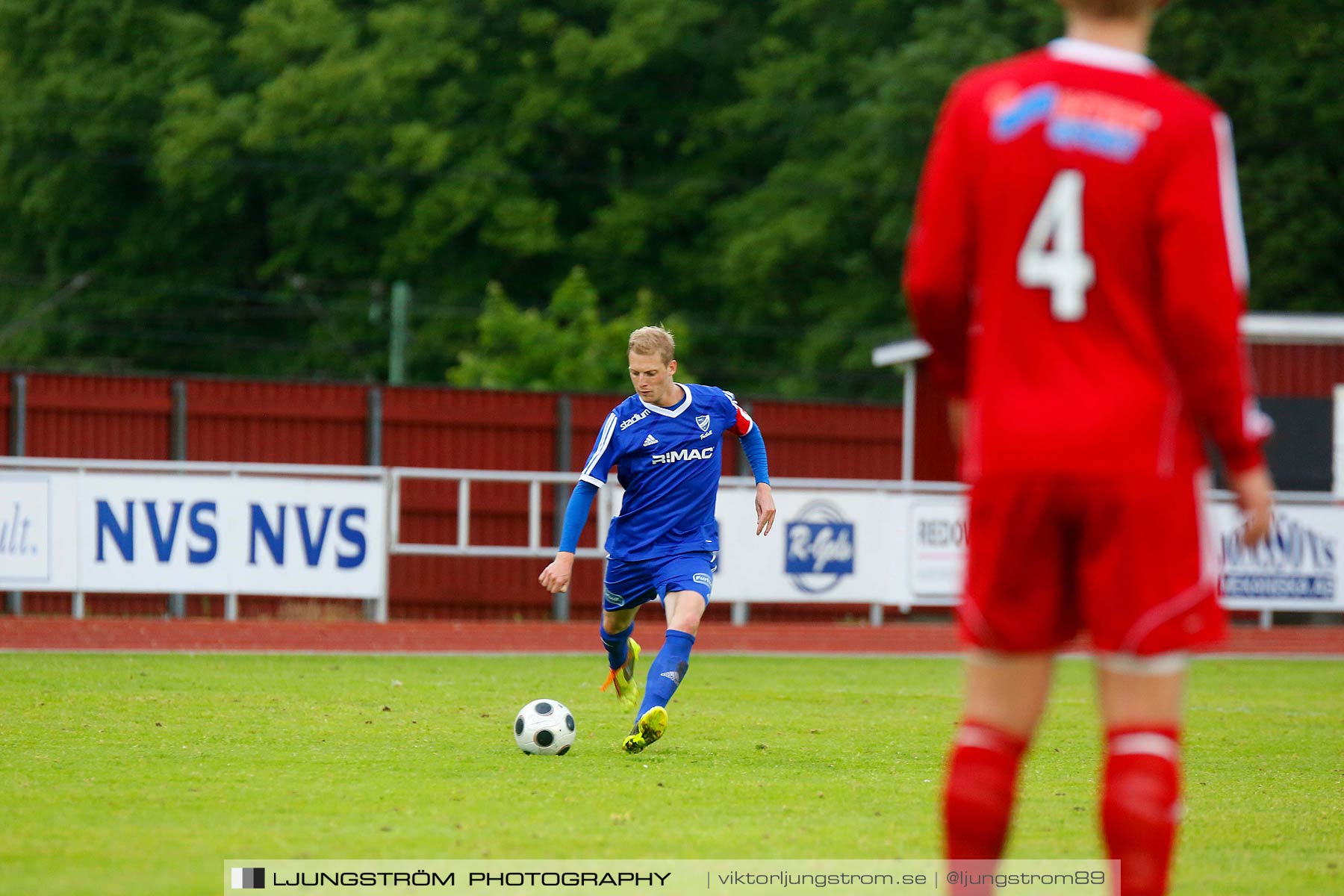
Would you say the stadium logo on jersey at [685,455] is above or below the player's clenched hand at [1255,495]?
above

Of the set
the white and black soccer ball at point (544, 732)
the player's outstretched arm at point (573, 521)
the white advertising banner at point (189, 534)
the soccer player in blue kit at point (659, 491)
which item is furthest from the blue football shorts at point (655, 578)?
the white advertising banner at point (189, 534)

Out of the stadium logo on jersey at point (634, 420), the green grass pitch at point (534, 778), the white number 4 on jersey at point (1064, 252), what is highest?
the white number 4 on jersey at point (1064, 252)

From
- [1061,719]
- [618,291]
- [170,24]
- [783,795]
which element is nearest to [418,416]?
[1061,719]

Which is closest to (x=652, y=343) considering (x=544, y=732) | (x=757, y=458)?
(x=757, y=458)

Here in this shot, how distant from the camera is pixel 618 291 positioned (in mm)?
43656

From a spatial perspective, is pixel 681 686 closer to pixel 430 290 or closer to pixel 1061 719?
pixel 1061 719

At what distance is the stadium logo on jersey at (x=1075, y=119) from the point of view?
363 centimetres

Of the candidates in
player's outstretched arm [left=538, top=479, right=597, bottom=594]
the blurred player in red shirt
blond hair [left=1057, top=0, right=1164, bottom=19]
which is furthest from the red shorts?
player's outstretched arm [left=538, top=479, right=597, bottom=594]

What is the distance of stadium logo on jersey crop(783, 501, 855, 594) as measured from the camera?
18.8 meters

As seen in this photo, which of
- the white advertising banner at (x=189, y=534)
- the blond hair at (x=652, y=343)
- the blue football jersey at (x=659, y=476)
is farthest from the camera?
the white advertising banner at (x=189, y=534)

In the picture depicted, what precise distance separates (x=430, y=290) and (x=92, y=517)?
89.1 feet

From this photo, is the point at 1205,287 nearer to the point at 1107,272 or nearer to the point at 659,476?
the point at 1107,272

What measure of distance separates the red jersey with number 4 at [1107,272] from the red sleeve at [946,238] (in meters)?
0.03

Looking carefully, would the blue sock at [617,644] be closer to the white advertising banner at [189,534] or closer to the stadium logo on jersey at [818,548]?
the white advertising banner at [189,534]
